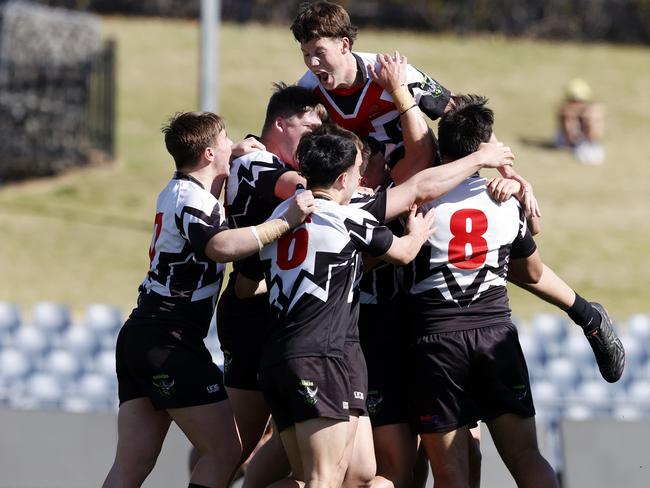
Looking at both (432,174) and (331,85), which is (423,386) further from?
(331,85)

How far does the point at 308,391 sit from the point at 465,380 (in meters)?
0.84

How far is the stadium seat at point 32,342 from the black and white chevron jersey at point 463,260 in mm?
6608

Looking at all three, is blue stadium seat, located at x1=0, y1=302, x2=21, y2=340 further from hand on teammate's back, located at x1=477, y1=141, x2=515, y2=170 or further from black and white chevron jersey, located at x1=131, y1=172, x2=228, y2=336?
hand on teammate's back, located at x1=477, y1=141, x2=515, y2=170

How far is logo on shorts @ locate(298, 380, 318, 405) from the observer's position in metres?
4.59

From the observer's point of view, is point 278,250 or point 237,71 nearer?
point 278,250

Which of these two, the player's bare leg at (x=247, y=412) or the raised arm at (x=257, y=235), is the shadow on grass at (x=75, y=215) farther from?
the raised arm at (x=257, y=235)

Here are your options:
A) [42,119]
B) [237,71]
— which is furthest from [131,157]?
[237,71]

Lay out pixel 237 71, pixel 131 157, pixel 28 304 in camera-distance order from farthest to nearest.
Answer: pixel 237 71 < pixel 131 157 < pixel 28 304

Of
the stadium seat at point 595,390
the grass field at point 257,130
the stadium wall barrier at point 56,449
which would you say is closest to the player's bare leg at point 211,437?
the stadium wall barrier at point 56,449

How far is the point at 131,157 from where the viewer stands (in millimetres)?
21844

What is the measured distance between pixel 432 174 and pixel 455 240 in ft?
1.09

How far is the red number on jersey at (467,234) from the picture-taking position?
16.5 feet

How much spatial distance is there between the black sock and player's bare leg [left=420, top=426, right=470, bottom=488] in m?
0.91

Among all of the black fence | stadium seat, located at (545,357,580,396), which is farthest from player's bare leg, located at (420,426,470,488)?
the black fence
